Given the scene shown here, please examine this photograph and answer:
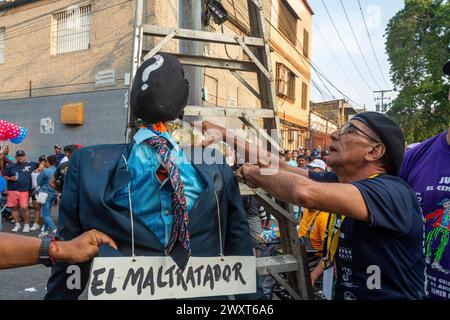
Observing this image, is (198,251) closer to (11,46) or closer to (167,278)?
(167,278)

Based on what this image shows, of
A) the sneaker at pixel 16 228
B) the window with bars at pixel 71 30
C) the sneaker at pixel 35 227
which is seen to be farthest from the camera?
the window with bars at pixel 71 30

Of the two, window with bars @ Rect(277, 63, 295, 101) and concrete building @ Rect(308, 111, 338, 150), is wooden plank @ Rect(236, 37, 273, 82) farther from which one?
concrete building @ Rect(308, 111, 338, 150)

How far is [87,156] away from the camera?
1604 mm

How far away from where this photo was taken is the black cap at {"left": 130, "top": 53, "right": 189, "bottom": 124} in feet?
5.37

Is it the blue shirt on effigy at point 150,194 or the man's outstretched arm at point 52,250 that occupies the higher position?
the blue shirt on effigy at point 150,194

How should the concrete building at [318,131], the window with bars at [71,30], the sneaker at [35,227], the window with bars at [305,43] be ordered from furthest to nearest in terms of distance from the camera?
the concrete building at [318,131]
the window with bars at [305,43]
the window with bars at [71,30]
the sneaker at [35,227]

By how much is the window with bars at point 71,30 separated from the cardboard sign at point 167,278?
10674 mm

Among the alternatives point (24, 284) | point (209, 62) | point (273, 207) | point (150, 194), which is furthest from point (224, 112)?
point (24, 284)

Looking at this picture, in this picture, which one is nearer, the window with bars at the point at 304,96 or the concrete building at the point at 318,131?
the window with bars at the point at 304,96

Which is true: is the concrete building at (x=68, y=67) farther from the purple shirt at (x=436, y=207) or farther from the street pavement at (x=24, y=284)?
the purple shirt at (x=436, y=207)

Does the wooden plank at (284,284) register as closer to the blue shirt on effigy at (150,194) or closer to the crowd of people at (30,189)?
the blue shirt on effigy at (150,194)

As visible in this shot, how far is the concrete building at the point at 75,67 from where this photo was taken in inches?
392

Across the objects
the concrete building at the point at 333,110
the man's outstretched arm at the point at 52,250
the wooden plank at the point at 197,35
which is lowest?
the man's outstretched arm at the point at 52,250

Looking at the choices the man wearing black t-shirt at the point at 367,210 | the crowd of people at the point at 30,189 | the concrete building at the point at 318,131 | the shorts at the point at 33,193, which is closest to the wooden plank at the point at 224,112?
the man wearing black t-shirt at the point at 367,210
